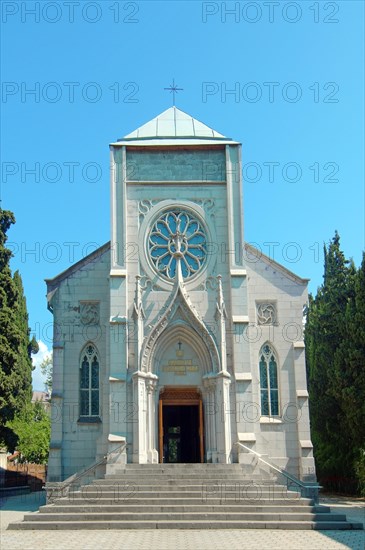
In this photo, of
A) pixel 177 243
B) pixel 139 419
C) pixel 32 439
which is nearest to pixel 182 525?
pixel 139 419

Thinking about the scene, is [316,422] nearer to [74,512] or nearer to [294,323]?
[294,323]

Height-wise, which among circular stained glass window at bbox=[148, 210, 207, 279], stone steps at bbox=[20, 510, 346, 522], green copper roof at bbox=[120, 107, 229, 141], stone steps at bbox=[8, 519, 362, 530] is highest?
green copper roof at bbox=[120, 107, 229, 141]

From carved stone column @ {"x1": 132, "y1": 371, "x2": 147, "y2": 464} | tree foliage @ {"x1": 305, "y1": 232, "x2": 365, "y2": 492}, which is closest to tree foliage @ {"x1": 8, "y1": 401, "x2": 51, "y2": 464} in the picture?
tree foliage @ {"x1": 305, "y1": 232, "x2": 365, "y2": 492}

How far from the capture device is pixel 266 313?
2602cm

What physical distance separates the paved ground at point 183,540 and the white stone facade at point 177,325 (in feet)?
19.8

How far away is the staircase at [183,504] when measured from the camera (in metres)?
18.3

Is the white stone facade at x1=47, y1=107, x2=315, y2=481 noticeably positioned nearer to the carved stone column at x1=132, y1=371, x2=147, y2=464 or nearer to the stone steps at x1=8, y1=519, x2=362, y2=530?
the carved stone column at x1=132, y1=371, x2=147, y2=464

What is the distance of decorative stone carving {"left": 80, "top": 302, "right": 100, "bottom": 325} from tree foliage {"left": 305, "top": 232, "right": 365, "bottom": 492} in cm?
1091

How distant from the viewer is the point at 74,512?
19.1 meters

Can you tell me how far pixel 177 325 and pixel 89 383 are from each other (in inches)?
162

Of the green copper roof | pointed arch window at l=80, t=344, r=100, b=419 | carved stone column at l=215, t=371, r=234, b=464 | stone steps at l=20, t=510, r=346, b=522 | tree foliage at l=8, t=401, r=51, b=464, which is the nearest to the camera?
stone steps at l=20, t=510, r=346, b=522

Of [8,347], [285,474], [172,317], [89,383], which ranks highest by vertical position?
[172,317]

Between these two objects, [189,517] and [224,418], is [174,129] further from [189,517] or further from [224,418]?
[189,517]

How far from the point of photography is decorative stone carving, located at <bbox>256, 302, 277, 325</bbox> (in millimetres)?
25875
